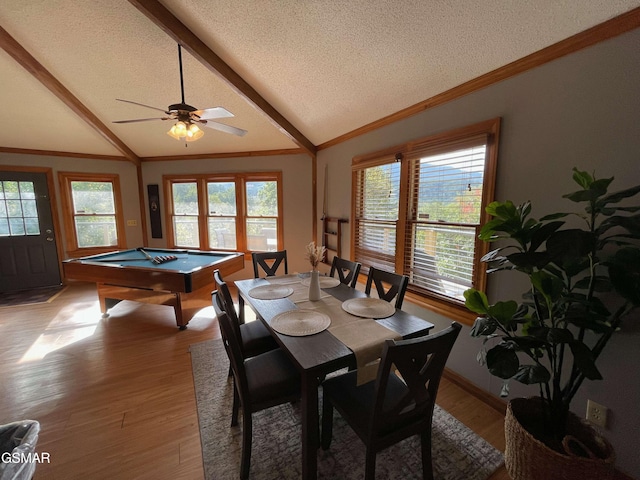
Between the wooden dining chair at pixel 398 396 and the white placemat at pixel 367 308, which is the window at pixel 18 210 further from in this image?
the wooden dining chair at pixel 398 396

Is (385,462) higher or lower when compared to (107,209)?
lower

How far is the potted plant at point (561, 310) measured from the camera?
1090mm

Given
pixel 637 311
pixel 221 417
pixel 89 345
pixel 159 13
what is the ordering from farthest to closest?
pixel 89 345, pixel 159 13, pixel 221 417, pixel 637 311

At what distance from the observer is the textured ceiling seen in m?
1.63

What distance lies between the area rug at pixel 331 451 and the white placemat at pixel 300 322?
752 mm

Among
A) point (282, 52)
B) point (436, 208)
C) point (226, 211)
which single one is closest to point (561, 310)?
point (436, 208)

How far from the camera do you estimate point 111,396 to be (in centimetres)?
208

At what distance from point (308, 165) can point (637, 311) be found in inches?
158

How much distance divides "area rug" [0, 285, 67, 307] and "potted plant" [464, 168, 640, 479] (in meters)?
5.70

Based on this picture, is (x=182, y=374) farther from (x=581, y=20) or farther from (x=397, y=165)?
(x=581, y=20)

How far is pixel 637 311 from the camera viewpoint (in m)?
1.33

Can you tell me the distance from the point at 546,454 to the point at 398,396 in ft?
2.16

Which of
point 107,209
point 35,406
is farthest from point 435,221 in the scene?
point 107,209

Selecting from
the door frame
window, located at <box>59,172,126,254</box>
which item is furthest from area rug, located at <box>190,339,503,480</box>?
the door frame
